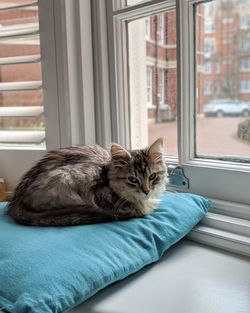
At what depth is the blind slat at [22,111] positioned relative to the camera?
130 cm

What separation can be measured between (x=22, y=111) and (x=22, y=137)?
0.09 metres

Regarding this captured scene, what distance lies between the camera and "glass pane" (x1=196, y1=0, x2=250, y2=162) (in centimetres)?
103

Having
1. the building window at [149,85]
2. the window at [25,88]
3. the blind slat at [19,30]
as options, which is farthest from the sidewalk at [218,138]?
the blind slat at [19,30]

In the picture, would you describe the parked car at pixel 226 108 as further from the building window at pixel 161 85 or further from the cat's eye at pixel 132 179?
the cat's eye at pixel 132 179

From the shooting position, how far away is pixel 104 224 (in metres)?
0.90

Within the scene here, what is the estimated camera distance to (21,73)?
1.35 meters

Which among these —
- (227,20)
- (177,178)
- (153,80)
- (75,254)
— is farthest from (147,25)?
(75,254)

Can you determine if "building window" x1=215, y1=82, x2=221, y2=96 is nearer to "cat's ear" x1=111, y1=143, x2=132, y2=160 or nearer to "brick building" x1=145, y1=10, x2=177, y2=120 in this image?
"brick building" x1=145, y1=10, x2=177, y2=120

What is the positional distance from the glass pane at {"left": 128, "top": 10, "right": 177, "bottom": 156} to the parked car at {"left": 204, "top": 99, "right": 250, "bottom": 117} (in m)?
0.12

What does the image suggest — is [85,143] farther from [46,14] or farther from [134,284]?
[134,284]

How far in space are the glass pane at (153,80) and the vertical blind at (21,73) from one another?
325 mm

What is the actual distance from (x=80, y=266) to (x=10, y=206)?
0.40 metres

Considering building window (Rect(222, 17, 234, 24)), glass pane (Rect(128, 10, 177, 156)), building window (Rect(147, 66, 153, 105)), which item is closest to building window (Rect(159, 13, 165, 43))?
glass pane (Rect(128, 10, 177, 156))

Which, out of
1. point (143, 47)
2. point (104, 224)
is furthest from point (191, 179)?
point (143, 47)
